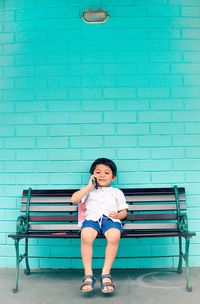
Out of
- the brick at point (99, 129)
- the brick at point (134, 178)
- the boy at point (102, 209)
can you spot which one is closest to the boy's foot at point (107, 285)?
the boy at point (102, 209)

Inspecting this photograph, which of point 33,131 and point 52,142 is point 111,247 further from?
point 33,131

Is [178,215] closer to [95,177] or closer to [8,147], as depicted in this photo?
[95,177]

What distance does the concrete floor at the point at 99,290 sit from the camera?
338 centimetres

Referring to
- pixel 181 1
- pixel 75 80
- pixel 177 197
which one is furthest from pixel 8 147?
pixel 181 1

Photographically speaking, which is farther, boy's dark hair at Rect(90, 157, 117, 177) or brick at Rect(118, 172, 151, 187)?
brick at Rect(118, 172, 151, 187)

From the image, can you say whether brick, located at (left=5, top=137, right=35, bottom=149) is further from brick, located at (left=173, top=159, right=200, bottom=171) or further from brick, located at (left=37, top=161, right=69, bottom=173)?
brick, located at (left=173, top=159, right=200, bottom=171)

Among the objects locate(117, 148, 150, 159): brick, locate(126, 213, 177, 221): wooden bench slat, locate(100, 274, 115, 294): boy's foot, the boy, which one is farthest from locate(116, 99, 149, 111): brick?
locate(100, 274, 115, 294): boy's foot

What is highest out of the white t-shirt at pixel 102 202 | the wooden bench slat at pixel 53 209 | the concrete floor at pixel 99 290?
the white t-shirt at pixel 102 202

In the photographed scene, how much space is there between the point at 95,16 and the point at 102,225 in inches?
99.9

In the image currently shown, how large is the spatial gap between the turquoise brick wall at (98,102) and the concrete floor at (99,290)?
0.72ft

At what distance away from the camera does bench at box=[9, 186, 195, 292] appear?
4051mm

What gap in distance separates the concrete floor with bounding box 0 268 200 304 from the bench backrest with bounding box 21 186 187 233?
53 cm

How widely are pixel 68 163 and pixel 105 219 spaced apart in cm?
95

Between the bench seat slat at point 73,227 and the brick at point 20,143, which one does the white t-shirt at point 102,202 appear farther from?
the brick at point 20,143
